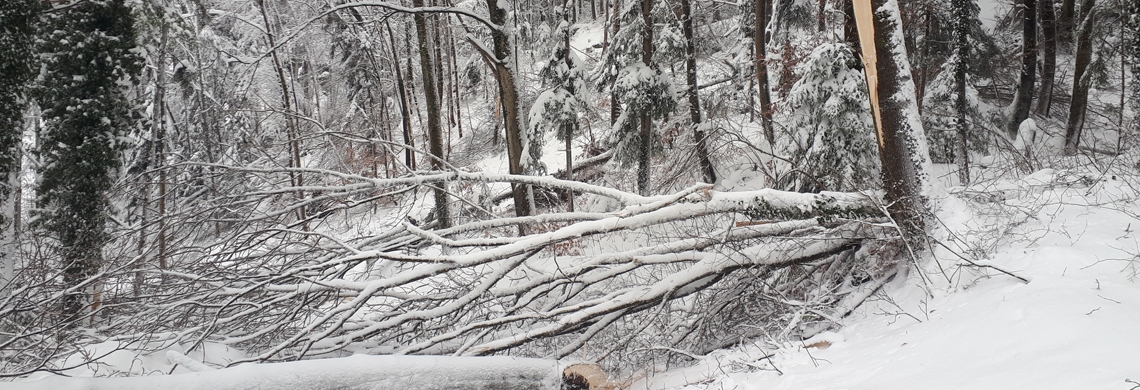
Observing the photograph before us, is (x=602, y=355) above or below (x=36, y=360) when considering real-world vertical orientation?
below

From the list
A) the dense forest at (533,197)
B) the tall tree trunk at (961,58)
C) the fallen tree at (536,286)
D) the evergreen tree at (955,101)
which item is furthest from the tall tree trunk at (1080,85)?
the fallen tree at (536,286)

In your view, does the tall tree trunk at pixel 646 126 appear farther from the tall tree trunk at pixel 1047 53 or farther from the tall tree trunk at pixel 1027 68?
the tall tree trunk at pixel 1047 53

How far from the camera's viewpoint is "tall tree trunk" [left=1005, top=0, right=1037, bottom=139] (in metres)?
14.5

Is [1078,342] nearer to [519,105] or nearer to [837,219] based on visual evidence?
[837,219]

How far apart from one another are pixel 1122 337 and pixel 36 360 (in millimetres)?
6833

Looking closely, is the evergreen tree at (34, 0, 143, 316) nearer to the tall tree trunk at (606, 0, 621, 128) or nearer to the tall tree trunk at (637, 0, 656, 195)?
the tall tree trunk at (606, 0, 621, 128)

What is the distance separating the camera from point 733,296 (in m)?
5.59

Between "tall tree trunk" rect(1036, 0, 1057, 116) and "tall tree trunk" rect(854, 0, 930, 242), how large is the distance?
501 inches

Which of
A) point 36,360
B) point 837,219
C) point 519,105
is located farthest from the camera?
point 519,105

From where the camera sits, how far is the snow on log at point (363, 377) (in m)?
3.81

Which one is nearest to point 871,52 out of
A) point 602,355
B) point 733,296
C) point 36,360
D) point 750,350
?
point 733,296

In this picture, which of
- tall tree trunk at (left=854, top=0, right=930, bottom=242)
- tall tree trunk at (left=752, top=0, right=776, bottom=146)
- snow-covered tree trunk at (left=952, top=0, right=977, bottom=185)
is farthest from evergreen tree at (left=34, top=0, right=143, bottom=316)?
snow-covered tree trunk at (left=952, top=0, right=977, bottom=185)

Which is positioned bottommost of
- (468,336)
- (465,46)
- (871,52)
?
(468,336)

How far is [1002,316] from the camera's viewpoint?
3525 mm
